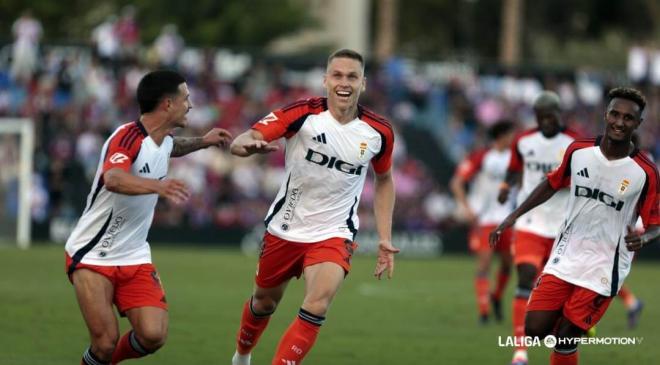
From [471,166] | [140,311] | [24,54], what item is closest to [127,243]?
[140,311]

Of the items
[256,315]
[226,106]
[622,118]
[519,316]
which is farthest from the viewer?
[226,106]

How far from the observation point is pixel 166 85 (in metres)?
9.99

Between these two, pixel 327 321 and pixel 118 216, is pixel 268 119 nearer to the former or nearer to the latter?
pixel 118 216

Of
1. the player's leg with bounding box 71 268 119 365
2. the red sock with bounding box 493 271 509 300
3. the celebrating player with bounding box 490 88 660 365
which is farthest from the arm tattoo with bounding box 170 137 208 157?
the red sock with bounding box 493 271 509 300

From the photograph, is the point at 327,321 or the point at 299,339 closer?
the point at 299,339

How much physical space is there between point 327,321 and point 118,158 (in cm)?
794

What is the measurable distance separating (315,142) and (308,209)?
575 mm

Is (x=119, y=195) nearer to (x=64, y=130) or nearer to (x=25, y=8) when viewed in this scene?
(x=64, y=130)

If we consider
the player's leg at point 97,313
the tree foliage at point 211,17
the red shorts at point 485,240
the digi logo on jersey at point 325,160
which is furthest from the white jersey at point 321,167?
Answer: the tree foliage at point 211,17

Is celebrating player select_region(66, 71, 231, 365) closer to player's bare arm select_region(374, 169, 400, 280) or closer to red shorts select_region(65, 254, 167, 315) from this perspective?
red shorts select_region(65, 254, 167, 315)

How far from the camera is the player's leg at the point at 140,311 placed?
9.76m

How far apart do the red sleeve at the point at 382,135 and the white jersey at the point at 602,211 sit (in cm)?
151

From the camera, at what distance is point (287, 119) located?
10.5 m

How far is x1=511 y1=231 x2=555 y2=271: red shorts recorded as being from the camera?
14.1 m
